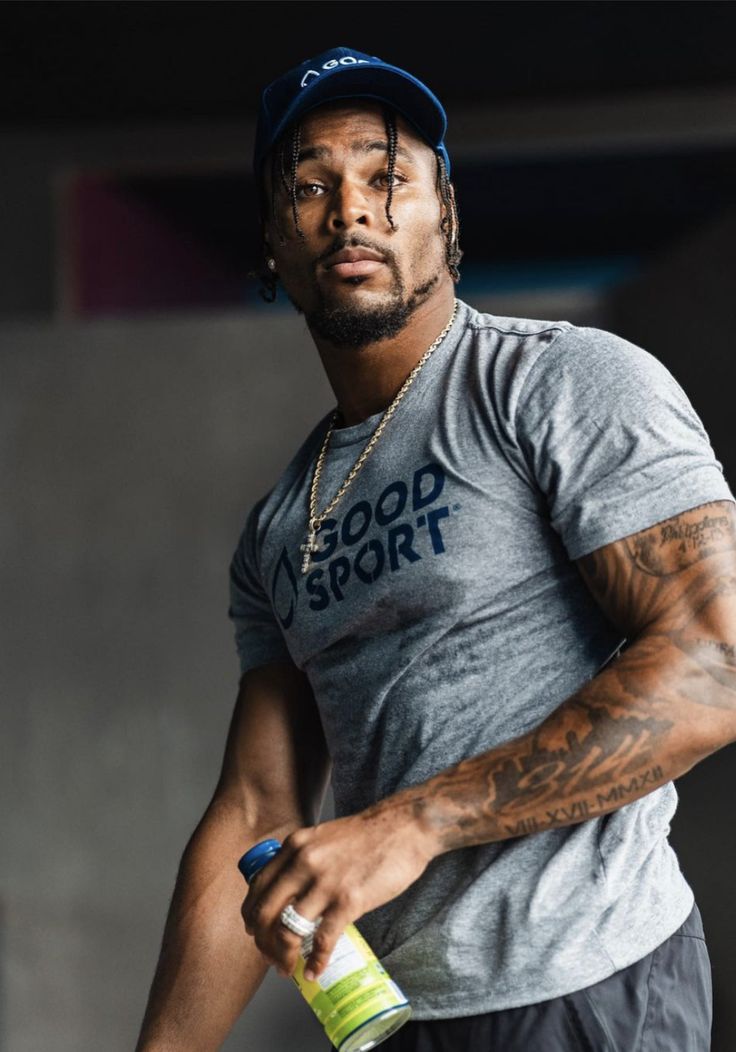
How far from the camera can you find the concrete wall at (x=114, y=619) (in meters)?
4.38

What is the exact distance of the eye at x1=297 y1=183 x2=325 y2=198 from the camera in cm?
166

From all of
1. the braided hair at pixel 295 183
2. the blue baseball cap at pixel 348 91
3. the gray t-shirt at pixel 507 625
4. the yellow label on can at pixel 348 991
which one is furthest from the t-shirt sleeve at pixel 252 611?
the yellow label on can at pixel 348 991

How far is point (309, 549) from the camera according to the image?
1.60 m

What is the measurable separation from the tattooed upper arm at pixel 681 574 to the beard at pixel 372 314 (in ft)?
1.38

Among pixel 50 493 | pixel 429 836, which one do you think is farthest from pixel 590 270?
pixel 429 836

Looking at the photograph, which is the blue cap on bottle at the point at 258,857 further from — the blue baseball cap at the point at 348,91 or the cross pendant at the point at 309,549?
the blue baseball cap at the point at 348,91

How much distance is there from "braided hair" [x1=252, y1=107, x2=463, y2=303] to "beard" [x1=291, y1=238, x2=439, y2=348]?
7cm

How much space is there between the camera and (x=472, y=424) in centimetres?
148

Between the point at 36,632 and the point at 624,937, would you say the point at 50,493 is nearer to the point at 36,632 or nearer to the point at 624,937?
the point at 36,632

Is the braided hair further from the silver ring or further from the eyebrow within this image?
the silver ring

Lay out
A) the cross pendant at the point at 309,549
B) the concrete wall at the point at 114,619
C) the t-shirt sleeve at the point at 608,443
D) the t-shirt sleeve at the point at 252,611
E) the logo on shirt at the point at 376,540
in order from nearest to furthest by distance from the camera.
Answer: the t-shirt sleeve at the point at 608,443 < the logo on shirt at the point at 376,540 < the cross pendant at the point at 309,549 < the t-shirt sleeve at the point at 252,611 < the concrete wall at the point at 114,619

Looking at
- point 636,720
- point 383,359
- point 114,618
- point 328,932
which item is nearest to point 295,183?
point 383,359

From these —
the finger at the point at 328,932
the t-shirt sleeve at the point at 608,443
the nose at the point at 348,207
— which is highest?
the nose at the point at 348,207

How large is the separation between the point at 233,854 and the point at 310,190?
0.77 metres
